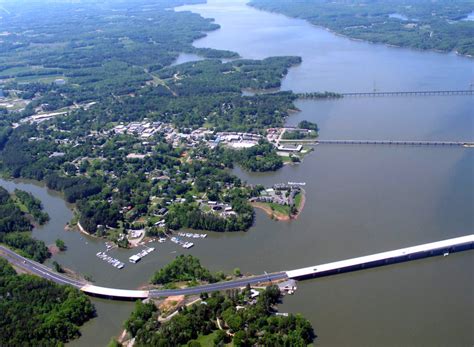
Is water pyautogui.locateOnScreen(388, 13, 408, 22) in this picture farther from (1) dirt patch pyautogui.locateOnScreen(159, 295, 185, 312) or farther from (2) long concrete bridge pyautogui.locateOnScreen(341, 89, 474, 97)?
(1) dirt patch pyautogui.locateOnScreen(159, 295, 185, 312)

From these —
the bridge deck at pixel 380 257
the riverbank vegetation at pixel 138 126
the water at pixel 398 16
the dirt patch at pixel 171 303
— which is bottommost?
the water at pixel 398 16

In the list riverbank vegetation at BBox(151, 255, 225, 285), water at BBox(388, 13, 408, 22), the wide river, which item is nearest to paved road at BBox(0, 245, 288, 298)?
riverbank vegetation at BBox(151, 255, 225, 285)

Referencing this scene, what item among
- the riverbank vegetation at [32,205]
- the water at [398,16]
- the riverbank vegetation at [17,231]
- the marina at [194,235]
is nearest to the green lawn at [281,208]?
the marina at [194,235]

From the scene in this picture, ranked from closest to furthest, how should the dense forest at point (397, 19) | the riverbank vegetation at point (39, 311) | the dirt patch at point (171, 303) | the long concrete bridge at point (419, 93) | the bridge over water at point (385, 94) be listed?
the riverbank vegetation at point (39, 311), the dirt patch at point (171, 303), the long concrete bridge at point (419, 93), the bridge over water at point (385, 94), the dense forest at point (397, 19)

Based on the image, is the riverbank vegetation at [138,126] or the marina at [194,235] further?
the riverbank vegetation at [138,126]

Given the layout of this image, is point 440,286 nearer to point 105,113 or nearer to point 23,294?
point 23,294

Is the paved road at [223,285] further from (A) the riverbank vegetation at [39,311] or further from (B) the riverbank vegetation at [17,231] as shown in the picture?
(B) the riverbank vegetation at [17,231]
